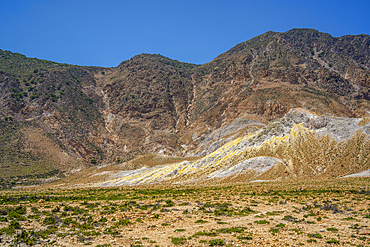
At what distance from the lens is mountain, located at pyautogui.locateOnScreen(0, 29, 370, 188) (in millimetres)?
97188

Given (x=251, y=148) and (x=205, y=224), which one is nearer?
(x=205, y=224)

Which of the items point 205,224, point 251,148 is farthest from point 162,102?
point 205,224

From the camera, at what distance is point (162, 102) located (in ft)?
457

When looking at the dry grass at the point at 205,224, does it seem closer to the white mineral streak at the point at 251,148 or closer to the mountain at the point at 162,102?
the white mineral streak at the point at 251,148

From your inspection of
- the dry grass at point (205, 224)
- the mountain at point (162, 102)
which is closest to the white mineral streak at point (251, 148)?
the mountain at point (162, 102)

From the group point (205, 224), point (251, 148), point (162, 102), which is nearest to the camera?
point (205, 224)

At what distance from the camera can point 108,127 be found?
A: 130000 millimetres

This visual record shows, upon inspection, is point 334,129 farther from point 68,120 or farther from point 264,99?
point 68,120

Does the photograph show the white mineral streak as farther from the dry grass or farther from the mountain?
the dry grass

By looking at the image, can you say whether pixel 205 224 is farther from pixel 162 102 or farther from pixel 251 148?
pixel 162 102

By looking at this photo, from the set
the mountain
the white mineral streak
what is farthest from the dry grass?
the mountain

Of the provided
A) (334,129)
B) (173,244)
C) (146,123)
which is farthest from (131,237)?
(146,123)

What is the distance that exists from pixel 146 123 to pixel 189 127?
→ 21496mm

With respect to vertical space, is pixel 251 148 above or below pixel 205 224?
above
